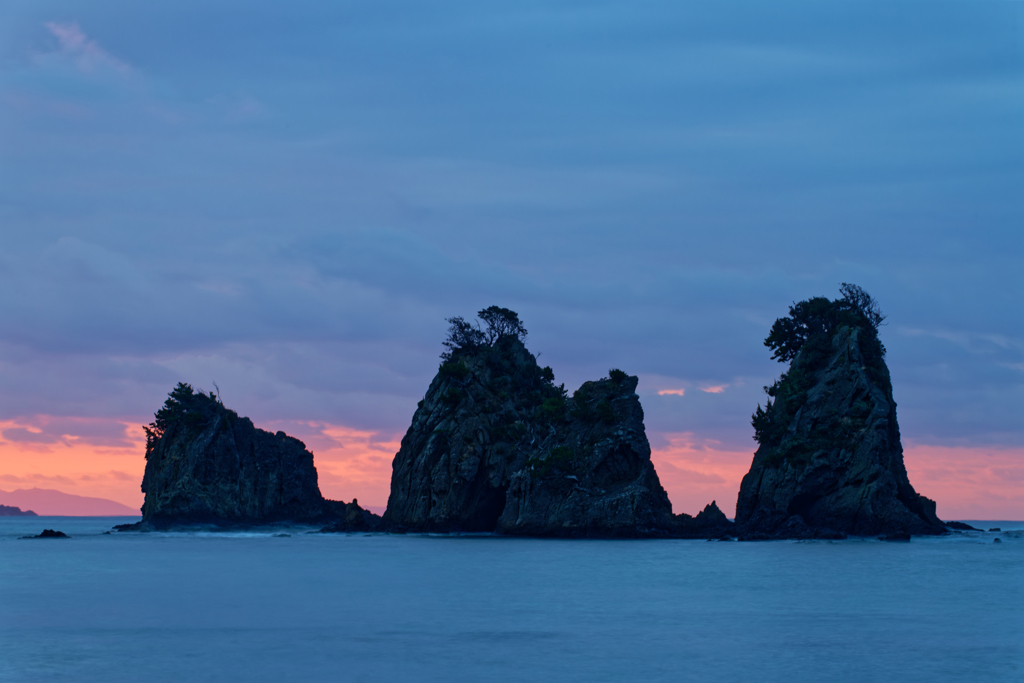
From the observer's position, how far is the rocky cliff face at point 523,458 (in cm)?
9288

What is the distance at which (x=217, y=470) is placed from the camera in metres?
113

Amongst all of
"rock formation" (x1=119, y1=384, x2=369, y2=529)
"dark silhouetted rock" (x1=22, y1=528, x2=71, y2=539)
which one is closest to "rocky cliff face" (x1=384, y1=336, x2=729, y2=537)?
"rock formation" (x1=119, y1=384, x2=369, y2=529)

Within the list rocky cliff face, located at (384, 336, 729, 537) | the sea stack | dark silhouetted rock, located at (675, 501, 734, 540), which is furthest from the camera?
dark silhouetted rock, located at (675, 501, 734, 540)

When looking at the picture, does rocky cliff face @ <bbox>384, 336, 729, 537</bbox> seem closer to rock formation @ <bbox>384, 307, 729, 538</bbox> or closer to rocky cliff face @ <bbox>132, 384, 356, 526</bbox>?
rock formation @ <bbox>384, 307, 729, 538</bbox>

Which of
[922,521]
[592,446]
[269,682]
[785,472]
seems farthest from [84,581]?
[922,521]

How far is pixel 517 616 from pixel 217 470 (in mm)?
79651

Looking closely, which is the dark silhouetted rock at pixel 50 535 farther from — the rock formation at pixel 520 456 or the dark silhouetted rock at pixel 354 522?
the rock formation at pixel 520 456

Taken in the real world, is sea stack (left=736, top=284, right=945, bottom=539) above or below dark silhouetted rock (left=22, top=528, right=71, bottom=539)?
above

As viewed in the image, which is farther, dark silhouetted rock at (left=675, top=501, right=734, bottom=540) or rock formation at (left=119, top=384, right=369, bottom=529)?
rock formation at (left=119, top=384, right=369, bottom=529)

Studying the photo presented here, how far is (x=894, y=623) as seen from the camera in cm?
3897

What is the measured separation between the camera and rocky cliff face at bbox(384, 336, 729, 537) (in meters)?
92.9

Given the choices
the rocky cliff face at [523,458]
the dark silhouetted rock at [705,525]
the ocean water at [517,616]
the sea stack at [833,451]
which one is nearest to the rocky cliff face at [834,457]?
the sea stack at [833,451]

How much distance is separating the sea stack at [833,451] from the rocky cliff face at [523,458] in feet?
36.9

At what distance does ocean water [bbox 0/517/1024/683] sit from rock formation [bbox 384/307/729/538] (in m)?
18.1
